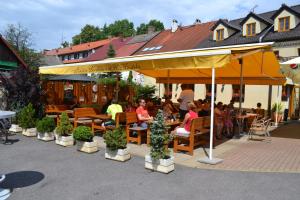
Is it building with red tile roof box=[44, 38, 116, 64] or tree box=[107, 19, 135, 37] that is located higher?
tree box=[107, 19, 135, 37]

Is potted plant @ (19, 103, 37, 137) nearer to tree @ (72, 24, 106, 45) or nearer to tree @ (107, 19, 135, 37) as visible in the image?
tree @ (107, 19, 135, 37)

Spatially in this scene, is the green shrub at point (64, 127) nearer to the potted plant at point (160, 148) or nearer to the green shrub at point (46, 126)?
the green shrub at point (46, 126)

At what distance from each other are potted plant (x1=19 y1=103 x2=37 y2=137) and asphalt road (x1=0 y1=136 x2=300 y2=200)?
2769mm

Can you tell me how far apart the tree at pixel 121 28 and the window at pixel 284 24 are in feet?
193

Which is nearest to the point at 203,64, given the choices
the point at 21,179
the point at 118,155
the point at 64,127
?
the point at 118,155

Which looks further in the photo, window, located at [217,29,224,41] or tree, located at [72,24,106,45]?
tree, located at [72,24,106,45]

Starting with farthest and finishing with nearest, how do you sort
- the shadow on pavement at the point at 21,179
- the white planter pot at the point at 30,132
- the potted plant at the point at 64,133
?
the white planter pot at the point at 30,132
the potted plant at the point at 64,133
the shadow on pavement at the point at 21,179

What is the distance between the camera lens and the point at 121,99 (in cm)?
1709

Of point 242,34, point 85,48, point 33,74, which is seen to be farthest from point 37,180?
point 85,48

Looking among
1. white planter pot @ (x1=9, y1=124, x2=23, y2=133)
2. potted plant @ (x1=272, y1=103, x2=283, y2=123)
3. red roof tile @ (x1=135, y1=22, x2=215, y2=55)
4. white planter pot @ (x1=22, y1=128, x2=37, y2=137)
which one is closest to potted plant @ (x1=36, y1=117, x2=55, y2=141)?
white planter pot @ (x1=22, y1=128, x2=37, y2=137)

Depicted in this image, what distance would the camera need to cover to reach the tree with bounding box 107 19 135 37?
3093 inches

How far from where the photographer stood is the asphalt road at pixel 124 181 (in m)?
4.95

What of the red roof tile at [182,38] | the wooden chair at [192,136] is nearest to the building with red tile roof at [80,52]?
the red roof tile at [182,38]

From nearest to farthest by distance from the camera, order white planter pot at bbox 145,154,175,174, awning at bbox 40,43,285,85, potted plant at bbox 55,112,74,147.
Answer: white planter pot at bbox 145,154,175,174 → awning at bbox 40,43,285,85 → potted plant at bbox 55,112,74,147
